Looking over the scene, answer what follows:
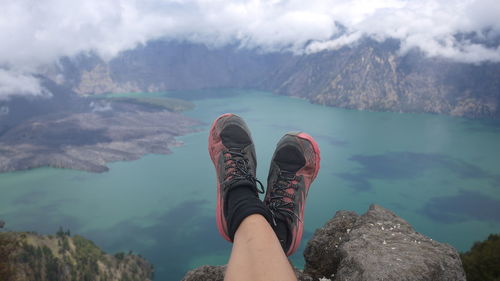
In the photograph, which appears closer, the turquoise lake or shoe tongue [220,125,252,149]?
shoe tongue [220,125,252,149]

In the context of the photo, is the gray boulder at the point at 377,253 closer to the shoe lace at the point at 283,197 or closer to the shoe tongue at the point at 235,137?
the shoe lace at the point at 283,197

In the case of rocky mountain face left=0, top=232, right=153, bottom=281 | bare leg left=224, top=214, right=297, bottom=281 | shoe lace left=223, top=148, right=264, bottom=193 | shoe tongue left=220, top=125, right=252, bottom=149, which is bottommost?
bare leg left=224, top=214, right=297, bottom=281

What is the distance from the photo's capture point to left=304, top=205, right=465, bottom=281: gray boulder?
2.35 metres

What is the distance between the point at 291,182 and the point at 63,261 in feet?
120

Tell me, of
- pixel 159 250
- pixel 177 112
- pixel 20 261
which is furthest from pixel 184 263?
pixel 177 112

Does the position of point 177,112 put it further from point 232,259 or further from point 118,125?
point 232,259

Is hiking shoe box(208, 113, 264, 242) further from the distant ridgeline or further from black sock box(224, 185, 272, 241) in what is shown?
the distant ridgeline

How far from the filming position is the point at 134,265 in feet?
114

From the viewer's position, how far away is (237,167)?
3.74m

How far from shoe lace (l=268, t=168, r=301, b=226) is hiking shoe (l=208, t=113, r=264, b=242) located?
0.59 feet

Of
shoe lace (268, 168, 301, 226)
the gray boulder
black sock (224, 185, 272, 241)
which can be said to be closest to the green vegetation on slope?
the gray boulder

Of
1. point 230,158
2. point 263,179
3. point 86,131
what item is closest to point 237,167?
point 230,158

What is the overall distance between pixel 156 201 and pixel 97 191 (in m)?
17.0

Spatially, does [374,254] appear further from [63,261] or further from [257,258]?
[63,261]
